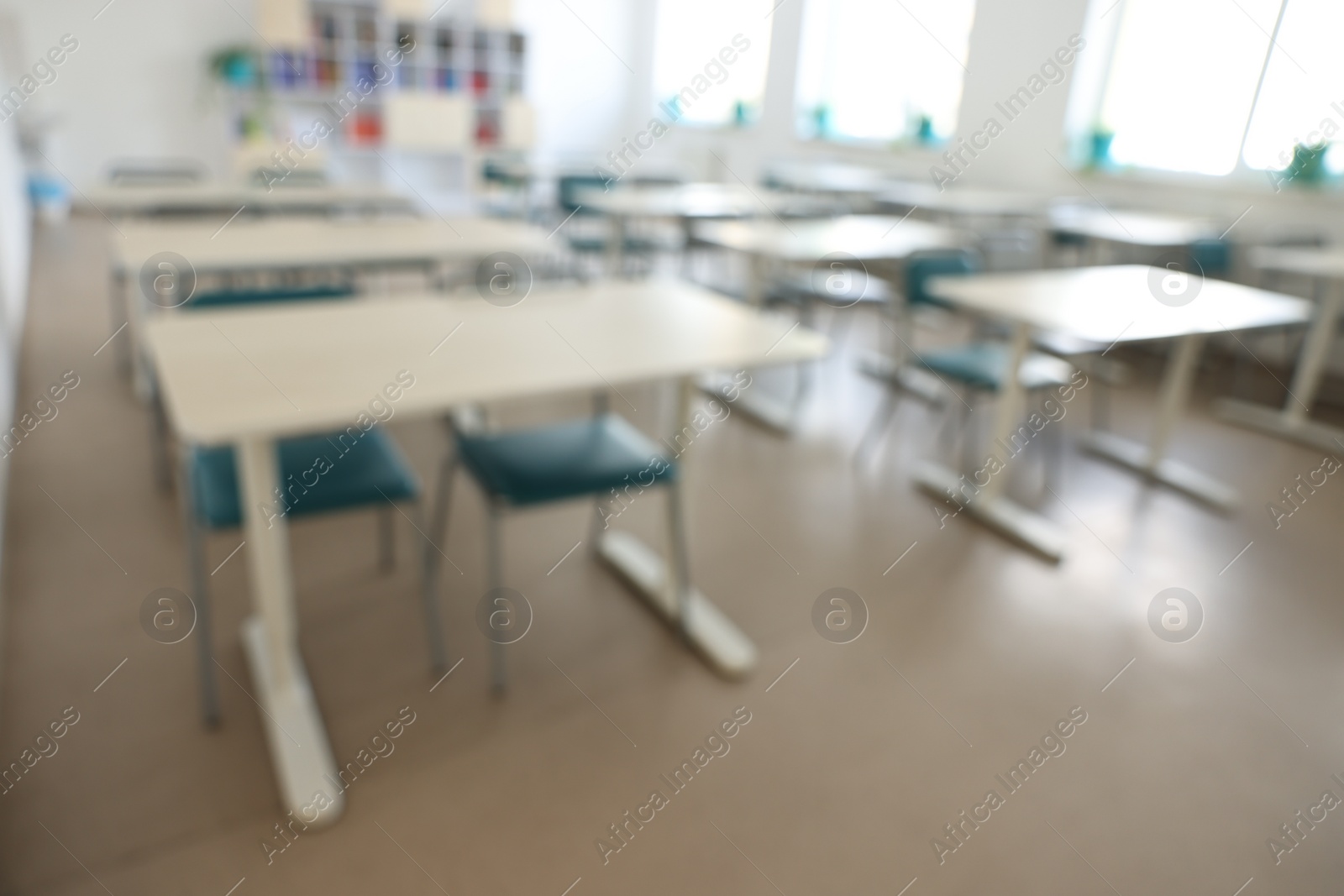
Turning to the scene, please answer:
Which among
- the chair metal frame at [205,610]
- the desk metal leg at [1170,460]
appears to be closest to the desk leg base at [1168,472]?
the desk metal leg at [1170,460]

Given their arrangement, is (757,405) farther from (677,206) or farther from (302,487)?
(302,487)

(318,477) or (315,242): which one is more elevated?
(315,242)

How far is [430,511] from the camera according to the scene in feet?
8.97

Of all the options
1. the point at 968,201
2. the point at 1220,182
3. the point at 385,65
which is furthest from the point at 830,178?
the point at 385,65

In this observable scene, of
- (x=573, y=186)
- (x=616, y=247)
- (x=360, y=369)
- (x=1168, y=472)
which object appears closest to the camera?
(x=360, y=369)

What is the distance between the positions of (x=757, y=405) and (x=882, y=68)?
4.75 m

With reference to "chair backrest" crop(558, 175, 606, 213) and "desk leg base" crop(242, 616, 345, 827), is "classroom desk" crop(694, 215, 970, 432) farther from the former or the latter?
"desk leg base" crop(242, 616, 345, 827)

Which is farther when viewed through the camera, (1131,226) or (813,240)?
(1131,226)

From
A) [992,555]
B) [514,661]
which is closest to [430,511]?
[514,661]

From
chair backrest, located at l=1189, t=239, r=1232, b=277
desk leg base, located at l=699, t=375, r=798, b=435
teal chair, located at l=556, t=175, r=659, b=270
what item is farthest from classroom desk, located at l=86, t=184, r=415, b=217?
chair backrest, located at l=1189, t=239, r=1232, b=277

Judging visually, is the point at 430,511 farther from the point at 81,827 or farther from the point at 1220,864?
the point at 1220,864

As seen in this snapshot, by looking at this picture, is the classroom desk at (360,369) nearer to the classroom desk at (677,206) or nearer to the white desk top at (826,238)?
the white desk top at (826,238)

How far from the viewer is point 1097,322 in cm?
254

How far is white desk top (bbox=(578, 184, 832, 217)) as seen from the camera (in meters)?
4.43
